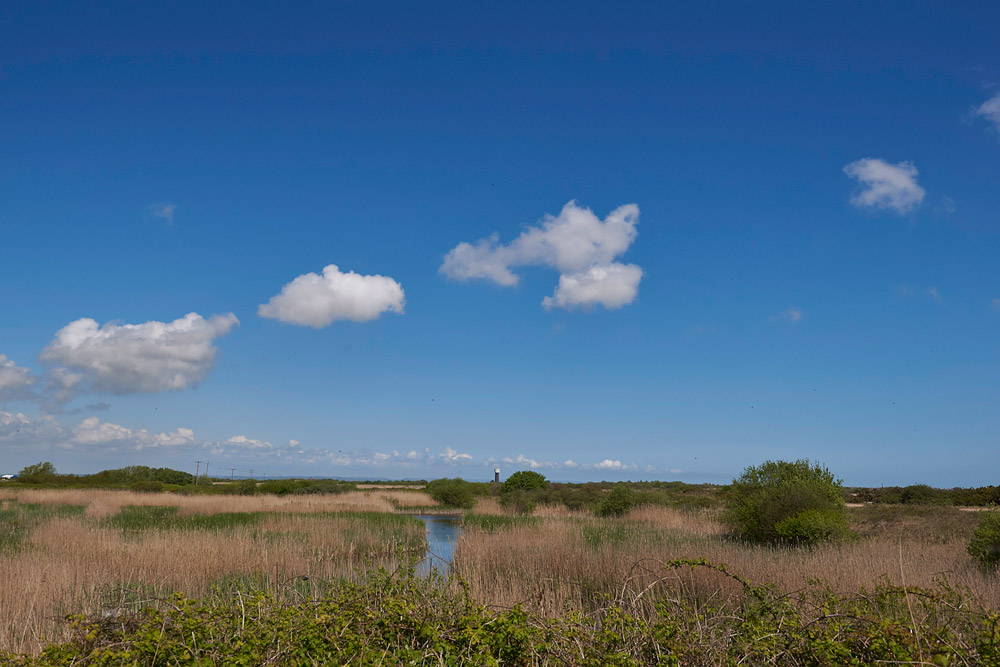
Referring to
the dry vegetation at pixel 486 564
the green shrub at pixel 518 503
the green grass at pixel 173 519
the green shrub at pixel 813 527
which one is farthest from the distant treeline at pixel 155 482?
the green shrub at pixel 813 527

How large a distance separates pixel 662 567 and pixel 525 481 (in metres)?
33.0

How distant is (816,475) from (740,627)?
46.9 feet

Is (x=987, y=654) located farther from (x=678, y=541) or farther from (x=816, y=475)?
(x=816, y=475)

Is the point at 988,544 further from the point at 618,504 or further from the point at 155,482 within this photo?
the point at 155,482

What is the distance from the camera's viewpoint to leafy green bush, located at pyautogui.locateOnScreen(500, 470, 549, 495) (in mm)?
41469

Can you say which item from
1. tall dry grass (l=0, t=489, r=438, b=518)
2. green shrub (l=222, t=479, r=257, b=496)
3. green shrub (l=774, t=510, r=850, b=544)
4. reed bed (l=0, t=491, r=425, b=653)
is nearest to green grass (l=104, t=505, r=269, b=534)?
reed bed (l=0, t=491, r=425, b=653)

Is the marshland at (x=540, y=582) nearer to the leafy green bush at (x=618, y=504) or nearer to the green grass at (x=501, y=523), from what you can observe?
the leafy green bush at (x=618, y=504)

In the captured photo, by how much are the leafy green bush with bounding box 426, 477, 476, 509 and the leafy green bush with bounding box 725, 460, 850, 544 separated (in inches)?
874

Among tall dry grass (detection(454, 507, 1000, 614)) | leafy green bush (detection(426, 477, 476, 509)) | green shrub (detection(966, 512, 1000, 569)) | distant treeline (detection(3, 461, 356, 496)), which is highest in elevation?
green shrub (detection(966, 512, 1000, 569))

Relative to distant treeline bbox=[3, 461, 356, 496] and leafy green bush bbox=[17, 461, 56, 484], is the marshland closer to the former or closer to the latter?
distant treeline bbox=[3, 461, 356, 496]

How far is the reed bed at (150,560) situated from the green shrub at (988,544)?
10.1 metres

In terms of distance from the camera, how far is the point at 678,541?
1347 cm

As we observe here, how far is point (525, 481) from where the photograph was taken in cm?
4162

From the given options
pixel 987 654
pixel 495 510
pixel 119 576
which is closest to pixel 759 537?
pixel 987 654
